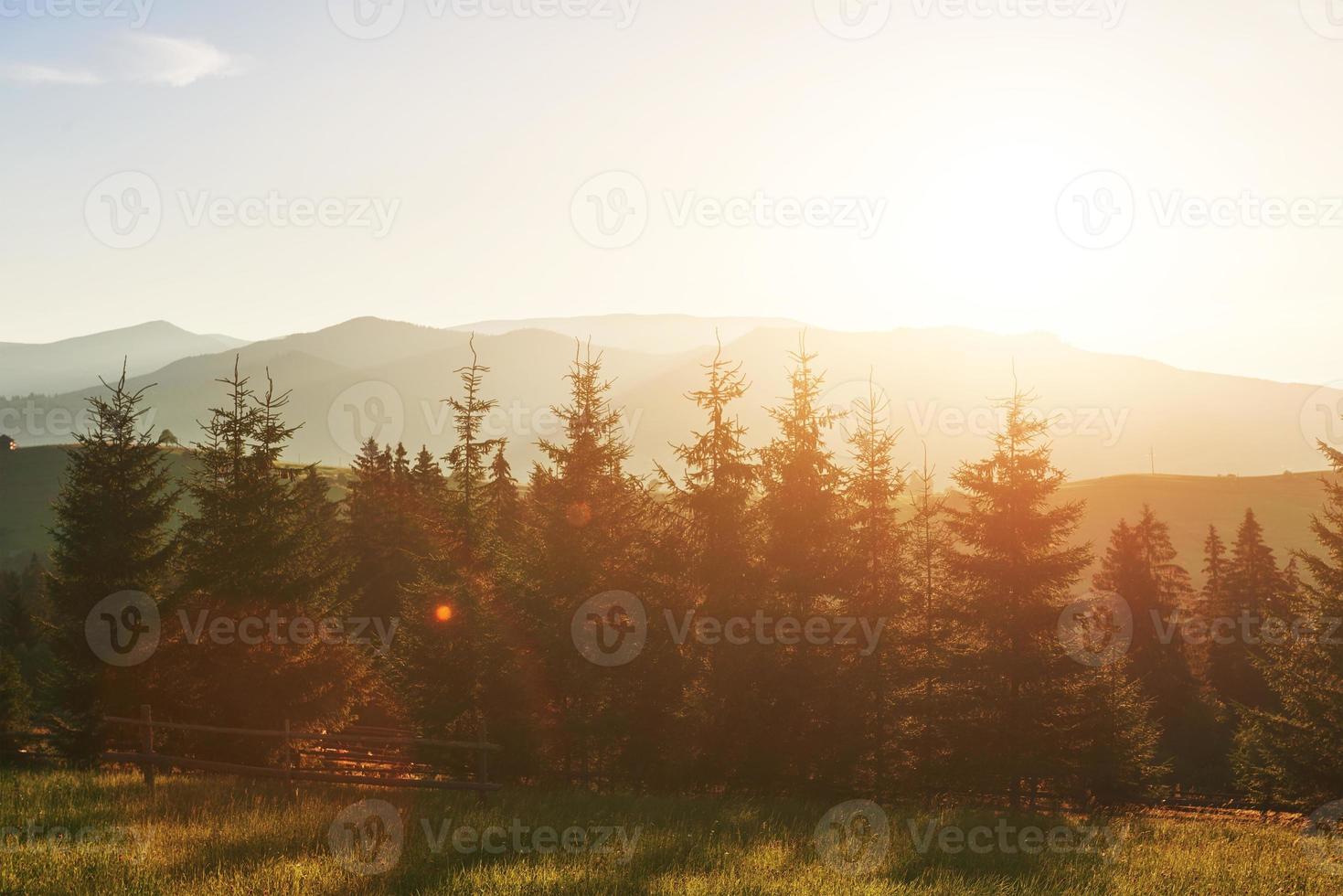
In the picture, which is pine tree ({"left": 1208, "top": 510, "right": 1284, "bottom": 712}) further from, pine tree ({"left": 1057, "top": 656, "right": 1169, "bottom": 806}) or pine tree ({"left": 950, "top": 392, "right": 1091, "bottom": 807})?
pine tree ({"left": 950, "top": 392, "right": 1091, "bottom": 807})

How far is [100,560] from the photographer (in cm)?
2911

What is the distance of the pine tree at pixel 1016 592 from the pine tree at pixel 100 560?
1049 inches

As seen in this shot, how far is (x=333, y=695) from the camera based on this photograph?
98.0ft

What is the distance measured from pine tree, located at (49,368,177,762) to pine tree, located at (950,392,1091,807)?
26.6m

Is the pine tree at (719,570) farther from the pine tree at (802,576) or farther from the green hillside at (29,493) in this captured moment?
the green hillside at (29,493)

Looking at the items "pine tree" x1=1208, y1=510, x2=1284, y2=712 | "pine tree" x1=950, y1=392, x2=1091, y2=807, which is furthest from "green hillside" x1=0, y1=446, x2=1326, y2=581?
"pine tree" x1=950, y1=392, x2=1091, y2=807

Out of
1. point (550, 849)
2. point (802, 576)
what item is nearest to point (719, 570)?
point (802, 576)

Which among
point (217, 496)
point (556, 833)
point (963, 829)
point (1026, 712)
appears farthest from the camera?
point (217, 496)

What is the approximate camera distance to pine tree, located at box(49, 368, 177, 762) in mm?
28641

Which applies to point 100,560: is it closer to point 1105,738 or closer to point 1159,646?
point 1105,738

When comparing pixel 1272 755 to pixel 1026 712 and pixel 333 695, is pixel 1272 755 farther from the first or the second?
pixel 333 695

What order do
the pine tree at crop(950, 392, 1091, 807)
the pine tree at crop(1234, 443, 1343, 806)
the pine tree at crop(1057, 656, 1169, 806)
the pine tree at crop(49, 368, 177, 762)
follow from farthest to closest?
the pine tree at crop(49, 368, 177, 762) → the pine tree at crop(1234, 443, 1343, 806) → the pine tree at crop(1057, 656, 1169, 806) → the pine tree at crop(950, 392, 1091, 807)

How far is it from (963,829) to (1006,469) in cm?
1392

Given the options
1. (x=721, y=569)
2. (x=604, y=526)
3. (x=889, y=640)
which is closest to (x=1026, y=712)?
(x=889, y=640)
